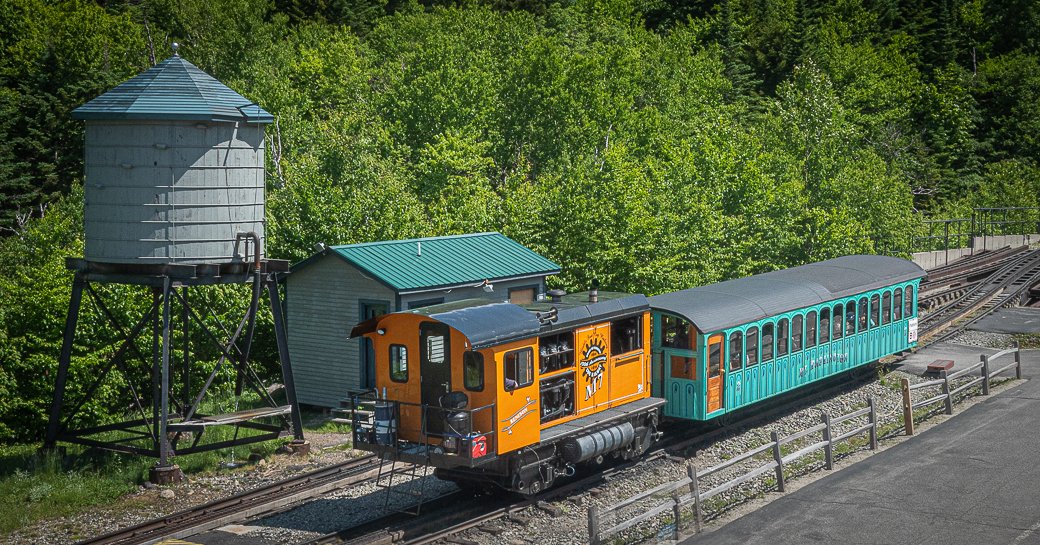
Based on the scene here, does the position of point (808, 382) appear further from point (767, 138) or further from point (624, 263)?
point (767, 138)

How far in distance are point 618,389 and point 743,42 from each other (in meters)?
61.0

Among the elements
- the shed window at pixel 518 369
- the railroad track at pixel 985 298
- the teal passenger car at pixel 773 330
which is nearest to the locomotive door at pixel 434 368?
the shed window at pixel 518 369

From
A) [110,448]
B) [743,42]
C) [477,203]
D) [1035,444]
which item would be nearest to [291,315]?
[110,448]

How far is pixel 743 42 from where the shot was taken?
75750 mm

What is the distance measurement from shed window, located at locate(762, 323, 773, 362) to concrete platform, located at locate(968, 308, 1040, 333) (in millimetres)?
15660

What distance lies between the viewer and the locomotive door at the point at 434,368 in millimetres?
16906

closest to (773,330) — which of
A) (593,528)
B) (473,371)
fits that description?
(473,371)

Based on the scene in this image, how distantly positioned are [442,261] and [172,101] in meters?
7.79

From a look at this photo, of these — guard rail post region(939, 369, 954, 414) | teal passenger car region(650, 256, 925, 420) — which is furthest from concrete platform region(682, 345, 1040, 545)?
teal passenger car region(650, 256, 925, 420)

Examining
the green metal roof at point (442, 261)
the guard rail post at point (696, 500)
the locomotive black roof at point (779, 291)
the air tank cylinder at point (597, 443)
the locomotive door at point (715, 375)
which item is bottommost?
the guard rail post at point (696, 500)

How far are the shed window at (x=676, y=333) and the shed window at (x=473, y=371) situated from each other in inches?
234

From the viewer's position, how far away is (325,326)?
25.4 m

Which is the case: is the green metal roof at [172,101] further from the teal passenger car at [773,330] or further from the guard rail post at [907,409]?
the guard rail post at [907,409]

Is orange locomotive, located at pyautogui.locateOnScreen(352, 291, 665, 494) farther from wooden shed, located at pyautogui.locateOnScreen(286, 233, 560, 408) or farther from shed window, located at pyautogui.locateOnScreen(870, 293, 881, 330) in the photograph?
shed window, located at pyautogui.locateOnScreen(870, 293, 881, 330)
